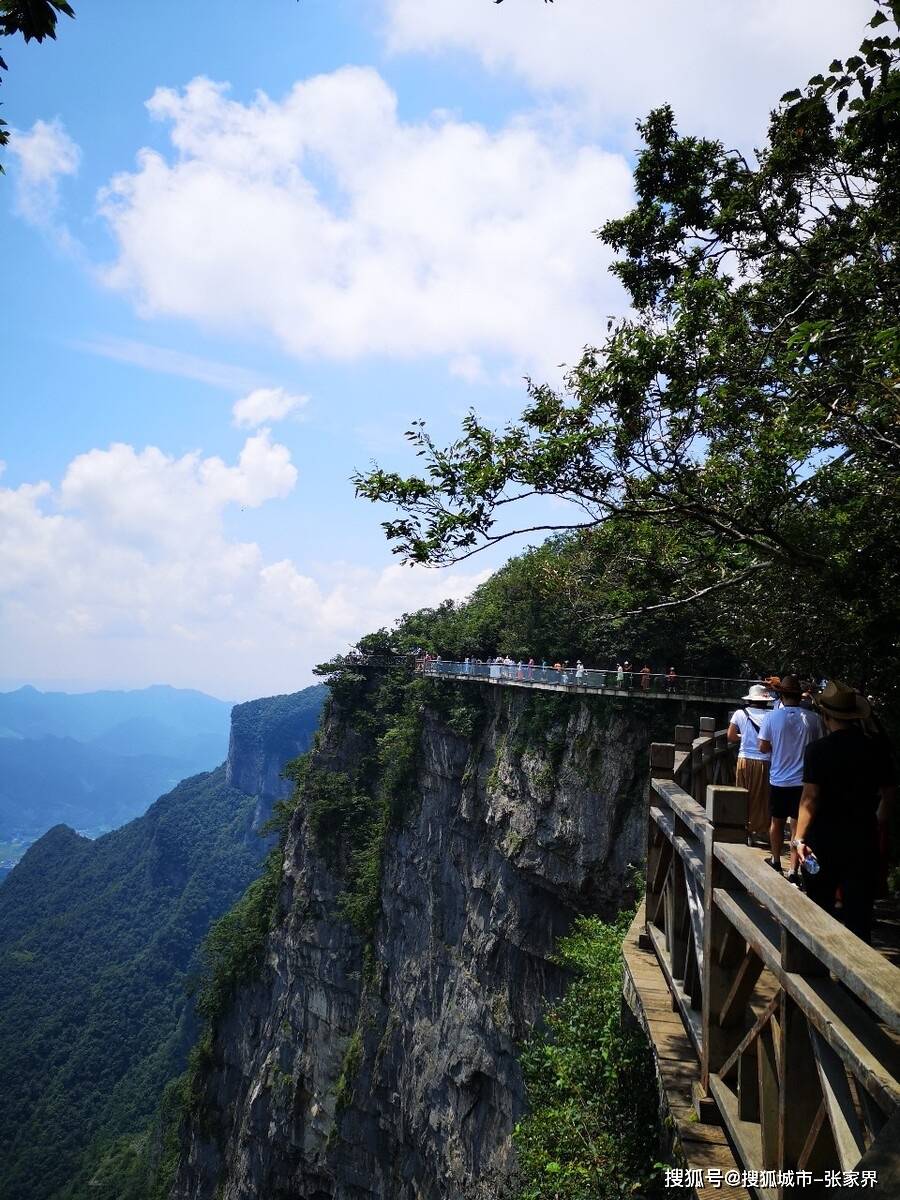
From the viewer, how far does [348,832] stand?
34938 mm

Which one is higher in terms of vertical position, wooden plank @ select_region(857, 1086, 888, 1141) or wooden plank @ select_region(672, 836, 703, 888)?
wooden plank @ select_region(672, 836, 703, 888)

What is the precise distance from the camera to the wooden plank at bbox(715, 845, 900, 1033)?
6.21 ft

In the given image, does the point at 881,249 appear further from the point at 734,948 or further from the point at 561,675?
the point at 561,675

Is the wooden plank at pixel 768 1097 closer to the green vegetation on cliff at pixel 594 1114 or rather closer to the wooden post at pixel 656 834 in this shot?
the wooden post at pixel 656 834

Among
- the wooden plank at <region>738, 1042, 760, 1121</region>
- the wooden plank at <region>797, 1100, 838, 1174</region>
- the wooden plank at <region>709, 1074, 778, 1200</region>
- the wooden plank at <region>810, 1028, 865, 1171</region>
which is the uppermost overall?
the wooden plank at <region>810, 1028, 865, 1171</region>

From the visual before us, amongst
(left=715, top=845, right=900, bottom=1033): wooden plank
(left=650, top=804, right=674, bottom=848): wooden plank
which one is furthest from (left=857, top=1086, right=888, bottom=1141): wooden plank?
(left=650, top=804, right=674, bottom=848): wooden plank

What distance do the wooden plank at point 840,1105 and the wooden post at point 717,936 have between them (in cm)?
105

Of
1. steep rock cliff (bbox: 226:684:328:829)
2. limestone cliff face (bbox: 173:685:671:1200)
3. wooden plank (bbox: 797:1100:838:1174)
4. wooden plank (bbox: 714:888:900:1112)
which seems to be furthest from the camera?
steep rock cliff (bbox: 226:684:328:829)

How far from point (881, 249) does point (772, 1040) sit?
344 inches

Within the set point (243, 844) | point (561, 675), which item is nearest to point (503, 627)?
point (561, 675)

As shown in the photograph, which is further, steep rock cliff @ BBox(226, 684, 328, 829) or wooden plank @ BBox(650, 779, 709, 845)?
steep rock cliff @ BBox(226, 684, 328, 829)

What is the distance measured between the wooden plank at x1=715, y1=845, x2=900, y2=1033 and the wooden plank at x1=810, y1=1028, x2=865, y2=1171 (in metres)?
0.32

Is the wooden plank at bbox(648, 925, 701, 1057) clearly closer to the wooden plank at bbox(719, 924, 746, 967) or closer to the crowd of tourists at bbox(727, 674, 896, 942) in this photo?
the wooden plank at bbox(719, 924, 746, 967)

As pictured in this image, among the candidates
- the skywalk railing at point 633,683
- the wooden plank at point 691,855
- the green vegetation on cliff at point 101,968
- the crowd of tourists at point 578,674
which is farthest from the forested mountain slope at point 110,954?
the wooden plank at point 691,855
